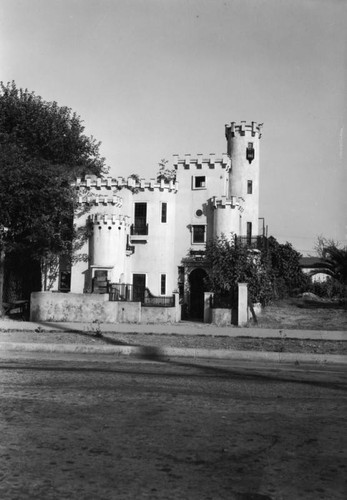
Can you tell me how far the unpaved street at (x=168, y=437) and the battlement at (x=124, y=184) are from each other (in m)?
24.3

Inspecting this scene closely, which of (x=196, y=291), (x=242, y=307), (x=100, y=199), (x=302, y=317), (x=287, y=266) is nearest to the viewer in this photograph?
(x=242, y=307)

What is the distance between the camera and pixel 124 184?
1293 inches

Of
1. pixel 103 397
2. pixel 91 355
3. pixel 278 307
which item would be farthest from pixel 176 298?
pixel 103 397

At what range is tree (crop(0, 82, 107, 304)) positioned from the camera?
88.2ft

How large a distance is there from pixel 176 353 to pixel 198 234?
20706 millimetres

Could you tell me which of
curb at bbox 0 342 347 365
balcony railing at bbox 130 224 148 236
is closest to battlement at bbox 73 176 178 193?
balcony railing at bbox 130 224 148 236

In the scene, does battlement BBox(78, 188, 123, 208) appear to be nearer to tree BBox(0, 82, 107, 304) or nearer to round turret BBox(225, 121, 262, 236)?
tree BBox(0, 82, 107, 304)

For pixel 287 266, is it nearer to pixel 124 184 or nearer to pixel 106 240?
pixel 124 184

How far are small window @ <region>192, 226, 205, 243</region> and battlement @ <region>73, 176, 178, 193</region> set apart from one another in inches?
103

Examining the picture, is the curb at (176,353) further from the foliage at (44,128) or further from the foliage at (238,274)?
the foliage at (44,128)

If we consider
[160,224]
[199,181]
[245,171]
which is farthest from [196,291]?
[245,171]

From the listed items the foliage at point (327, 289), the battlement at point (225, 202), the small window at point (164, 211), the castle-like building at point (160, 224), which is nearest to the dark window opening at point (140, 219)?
the castle-like building at point (160, 224)

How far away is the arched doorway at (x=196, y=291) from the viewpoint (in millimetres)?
31745

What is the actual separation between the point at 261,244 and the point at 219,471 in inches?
1187
